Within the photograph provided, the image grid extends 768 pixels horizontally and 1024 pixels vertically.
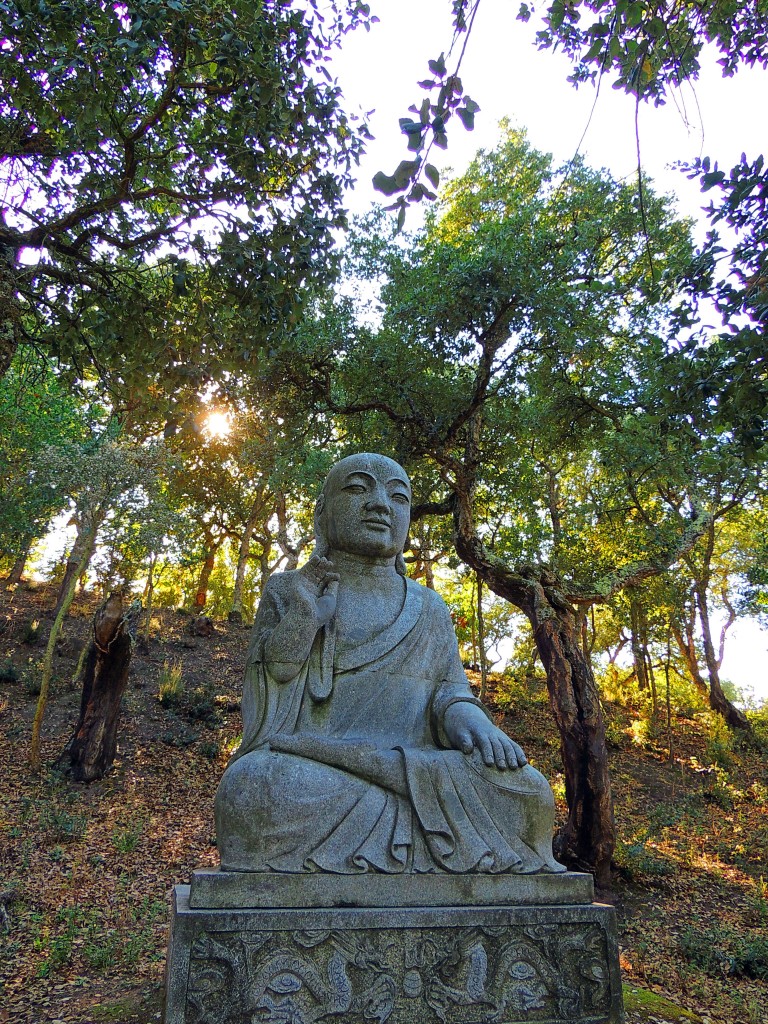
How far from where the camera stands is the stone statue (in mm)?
3277

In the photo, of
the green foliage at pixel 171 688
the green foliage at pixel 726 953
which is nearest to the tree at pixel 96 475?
the green foliage at pixel 171 688

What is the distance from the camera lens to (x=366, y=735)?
3.92m

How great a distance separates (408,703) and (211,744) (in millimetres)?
8790

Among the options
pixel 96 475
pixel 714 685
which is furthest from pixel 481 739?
pixel 714 685

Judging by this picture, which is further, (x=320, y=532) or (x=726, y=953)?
(x=726, y=953)

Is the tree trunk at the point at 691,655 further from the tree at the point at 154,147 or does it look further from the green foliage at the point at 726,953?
the tree at the point at 154,147

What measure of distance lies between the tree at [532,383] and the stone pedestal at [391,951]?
5.82 metres

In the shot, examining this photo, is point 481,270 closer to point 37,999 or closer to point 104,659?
point 104,659

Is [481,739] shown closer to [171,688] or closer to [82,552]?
[171,688]

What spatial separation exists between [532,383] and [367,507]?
749cm

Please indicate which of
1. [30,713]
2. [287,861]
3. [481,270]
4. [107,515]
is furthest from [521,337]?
[30,713]

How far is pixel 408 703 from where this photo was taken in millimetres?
4105

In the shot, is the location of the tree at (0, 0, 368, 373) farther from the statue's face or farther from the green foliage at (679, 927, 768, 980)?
the green foliage at (679, 927, 768, 980)

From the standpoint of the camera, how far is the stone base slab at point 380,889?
3043mm
